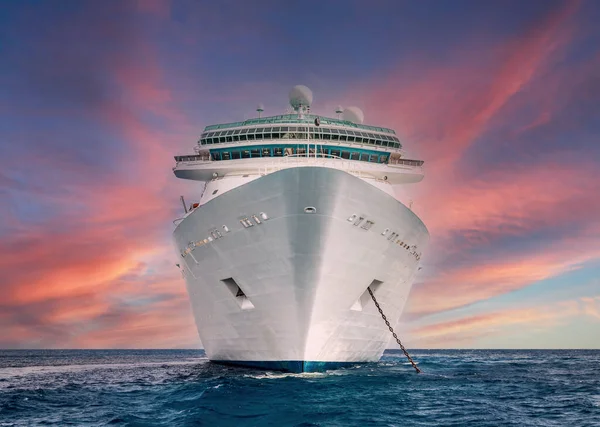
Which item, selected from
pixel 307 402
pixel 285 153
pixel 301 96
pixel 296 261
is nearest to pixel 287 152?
pixel 285 153

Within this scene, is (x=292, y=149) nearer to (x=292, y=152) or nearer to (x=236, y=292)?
(x=292, y=152)

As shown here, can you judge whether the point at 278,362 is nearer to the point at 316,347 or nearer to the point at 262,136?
the point at 316,347

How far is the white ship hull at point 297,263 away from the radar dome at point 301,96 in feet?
41.3

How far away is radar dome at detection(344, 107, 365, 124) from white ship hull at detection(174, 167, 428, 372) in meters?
12.0

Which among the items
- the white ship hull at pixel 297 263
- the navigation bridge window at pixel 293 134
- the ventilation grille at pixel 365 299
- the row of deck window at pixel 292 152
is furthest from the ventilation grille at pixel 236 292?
the navigation bridge window at pixel 293 134

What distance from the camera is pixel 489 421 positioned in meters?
13.8

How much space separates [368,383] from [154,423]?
8965 mm

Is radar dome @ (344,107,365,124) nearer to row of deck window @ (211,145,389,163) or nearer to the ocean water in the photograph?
row of deck window @ (211,145,389,163)

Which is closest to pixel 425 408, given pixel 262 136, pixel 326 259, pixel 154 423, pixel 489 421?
pixel 489 421

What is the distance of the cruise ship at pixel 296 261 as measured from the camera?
63.4 feet

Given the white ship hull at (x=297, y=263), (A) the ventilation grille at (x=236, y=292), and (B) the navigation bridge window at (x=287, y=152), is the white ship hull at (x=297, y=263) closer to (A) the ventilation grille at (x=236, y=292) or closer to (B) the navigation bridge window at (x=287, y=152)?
(A) the ventilation grille at (x=236, y=292)

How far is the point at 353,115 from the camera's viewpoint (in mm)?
34062

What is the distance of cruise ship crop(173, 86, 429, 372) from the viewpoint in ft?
63.4

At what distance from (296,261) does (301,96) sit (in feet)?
53.4
